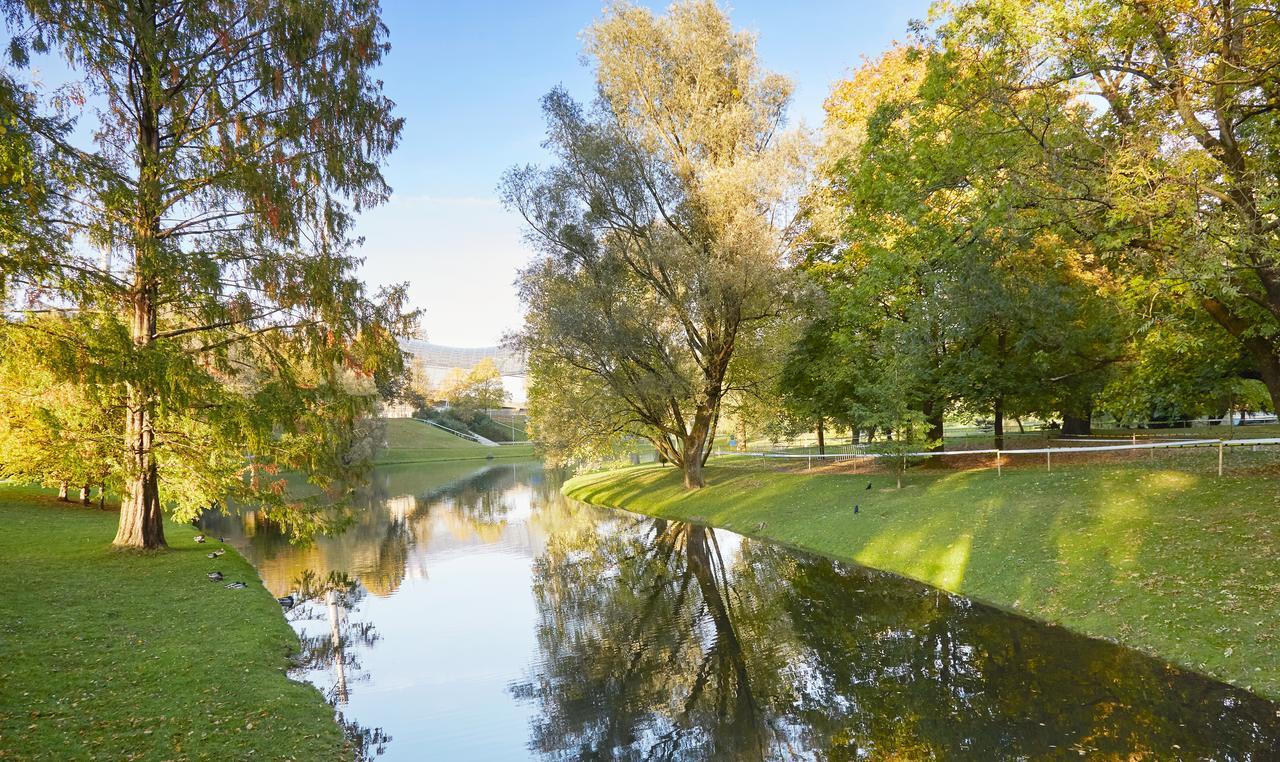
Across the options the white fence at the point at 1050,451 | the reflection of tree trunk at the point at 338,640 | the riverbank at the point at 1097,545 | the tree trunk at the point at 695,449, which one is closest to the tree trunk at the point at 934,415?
the white fence at the point at 1050,451

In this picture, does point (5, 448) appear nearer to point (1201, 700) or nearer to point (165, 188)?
point (165, 188)

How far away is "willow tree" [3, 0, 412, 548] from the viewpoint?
14797 mm

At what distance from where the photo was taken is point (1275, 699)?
8641 millimetres

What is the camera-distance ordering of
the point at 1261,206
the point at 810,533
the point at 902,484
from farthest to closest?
the point at 902,484 → the point at 810,533 → the point at 1261,206

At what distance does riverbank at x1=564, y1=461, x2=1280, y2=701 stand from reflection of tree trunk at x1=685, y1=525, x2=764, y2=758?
464 cm

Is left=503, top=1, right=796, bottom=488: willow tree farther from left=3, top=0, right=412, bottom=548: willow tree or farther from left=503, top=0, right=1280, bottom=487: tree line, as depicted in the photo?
left=3, top=0, right=412, bottom=548: willow tree

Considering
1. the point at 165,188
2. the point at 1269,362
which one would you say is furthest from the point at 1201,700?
the point at 165,188

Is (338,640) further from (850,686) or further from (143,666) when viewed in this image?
(850,686)

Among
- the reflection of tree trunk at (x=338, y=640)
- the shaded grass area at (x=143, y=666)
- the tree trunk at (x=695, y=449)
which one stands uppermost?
the tree trunk at (x=695, y=449)

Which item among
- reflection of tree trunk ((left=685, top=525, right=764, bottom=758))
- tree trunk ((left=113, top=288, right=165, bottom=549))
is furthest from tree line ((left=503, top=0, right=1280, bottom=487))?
tree trunk ((left=113, top=288, right=165, bottom=549))

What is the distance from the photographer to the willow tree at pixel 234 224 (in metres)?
14.8

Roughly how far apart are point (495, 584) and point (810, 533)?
32.6 feet

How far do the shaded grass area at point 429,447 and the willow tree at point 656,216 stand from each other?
66966mm

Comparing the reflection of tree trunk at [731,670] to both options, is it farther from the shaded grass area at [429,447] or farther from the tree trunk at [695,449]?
the shaded grass area at [429,447]
